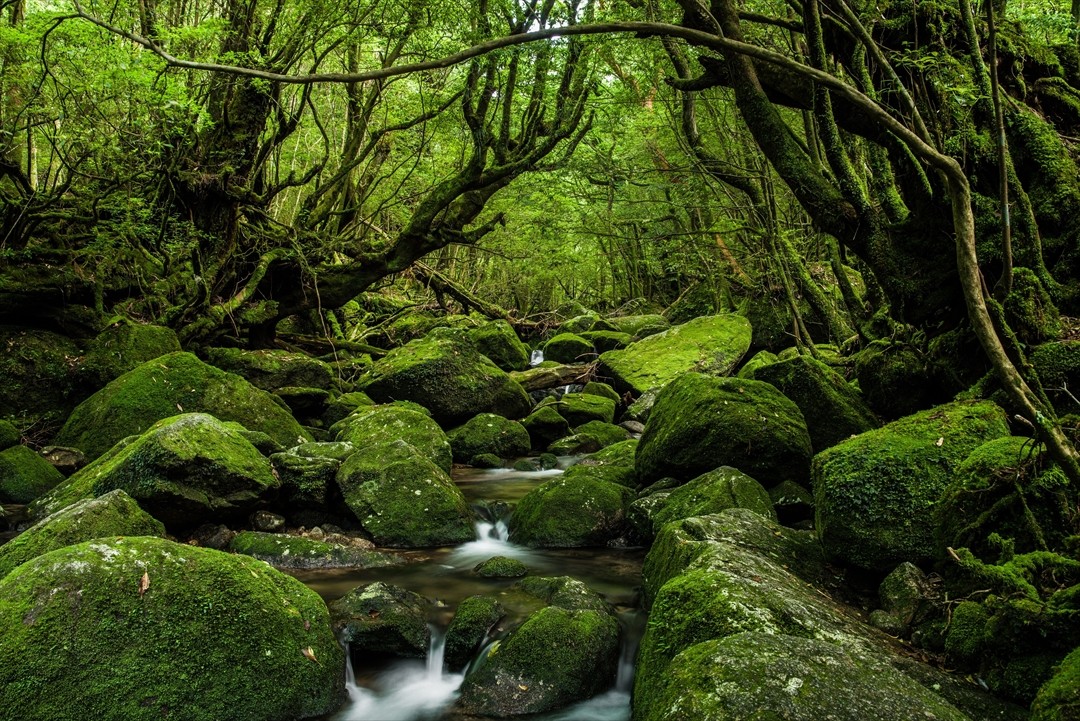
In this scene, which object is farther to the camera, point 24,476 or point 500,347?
point 500,347

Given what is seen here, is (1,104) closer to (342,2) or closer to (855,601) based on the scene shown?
(342,2)

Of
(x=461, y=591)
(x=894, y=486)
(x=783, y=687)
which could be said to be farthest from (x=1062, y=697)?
(x=461, y=591)

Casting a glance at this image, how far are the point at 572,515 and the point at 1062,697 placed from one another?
16.4ft

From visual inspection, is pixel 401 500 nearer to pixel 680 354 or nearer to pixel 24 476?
pixel 24 476

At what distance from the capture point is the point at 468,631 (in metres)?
4.77

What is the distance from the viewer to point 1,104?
10531mm

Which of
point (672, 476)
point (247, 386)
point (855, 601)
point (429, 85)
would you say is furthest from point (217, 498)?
point (429, 85)

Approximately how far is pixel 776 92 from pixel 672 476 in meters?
4.18

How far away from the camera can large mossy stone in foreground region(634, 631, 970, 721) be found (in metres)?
2.47

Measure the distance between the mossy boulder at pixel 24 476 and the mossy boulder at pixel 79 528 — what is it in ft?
9.37

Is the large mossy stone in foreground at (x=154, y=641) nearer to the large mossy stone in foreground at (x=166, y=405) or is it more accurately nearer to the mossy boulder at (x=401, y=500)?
the mossy boulder at (x=401, y=500)

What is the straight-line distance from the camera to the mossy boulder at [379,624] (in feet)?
15.6

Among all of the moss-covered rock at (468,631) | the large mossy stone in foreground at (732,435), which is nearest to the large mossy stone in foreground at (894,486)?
the large mossy stone in foreground at (732,435)

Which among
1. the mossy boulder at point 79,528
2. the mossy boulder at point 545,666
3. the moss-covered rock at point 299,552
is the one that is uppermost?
the mossy boulder at point 79,528
